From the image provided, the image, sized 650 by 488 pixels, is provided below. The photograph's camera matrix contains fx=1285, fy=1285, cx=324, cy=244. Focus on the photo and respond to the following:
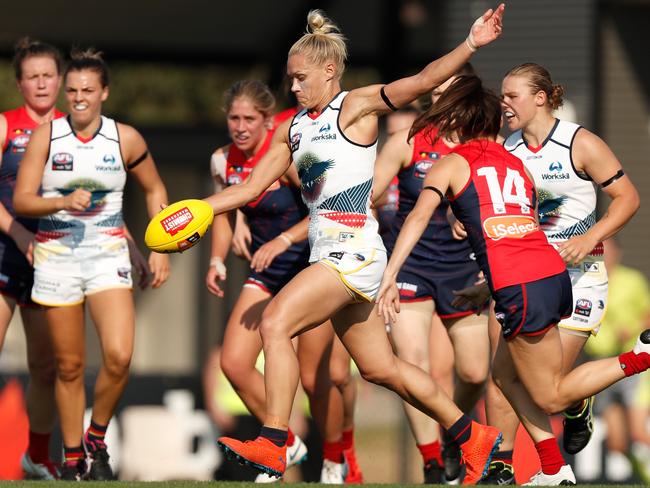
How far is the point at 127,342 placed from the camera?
757 centimetres

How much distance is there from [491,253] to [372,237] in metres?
0.61

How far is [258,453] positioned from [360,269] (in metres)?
1.05

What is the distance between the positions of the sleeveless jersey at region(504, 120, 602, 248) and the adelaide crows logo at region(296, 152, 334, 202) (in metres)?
1.15

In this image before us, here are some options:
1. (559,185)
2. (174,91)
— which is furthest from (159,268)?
(174,91)

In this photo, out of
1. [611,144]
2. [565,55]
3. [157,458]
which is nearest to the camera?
[157,458]

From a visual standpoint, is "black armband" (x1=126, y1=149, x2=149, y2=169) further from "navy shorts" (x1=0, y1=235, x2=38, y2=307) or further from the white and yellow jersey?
the white and yellow jersey

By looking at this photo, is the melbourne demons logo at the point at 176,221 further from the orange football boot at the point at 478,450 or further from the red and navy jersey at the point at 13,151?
the red and navy jersey at the point at 13,151

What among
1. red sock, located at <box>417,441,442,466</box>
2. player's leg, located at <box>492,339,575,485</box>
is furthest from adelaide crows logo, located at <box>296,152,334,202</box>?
red sock, located at <box>417,441,442,466</box>

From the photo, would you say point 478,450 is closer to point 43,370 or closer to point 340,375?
point 340,375

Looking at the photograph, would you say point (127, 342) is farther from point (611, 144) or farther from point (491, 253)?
point (611, 144)

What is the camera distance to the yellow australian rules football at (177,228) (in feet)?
20.7

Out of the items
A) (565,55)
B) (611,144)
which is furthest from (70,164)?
(611,144)

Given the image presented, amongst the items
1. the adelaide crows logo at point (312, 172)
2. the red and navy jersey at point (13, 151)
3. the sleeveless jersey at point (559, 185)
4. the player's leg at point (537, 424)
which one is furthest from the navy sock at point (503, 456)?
the red and navy jersey at point (13, 151)

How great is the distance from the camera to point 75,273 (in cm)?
764
